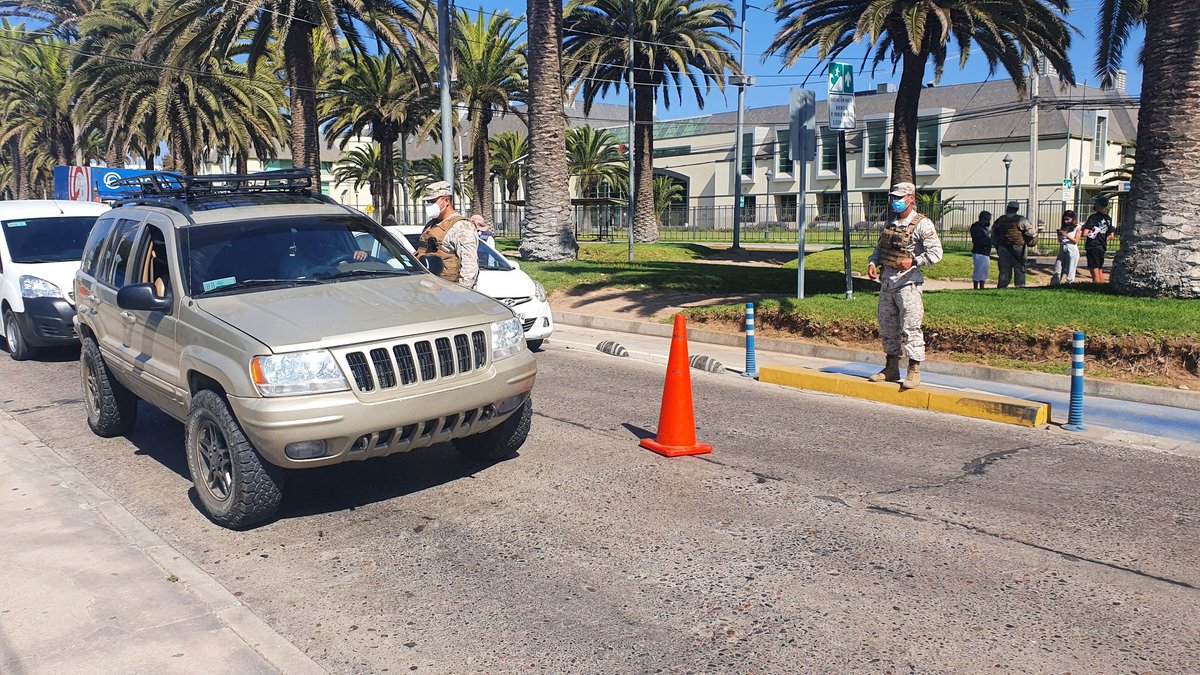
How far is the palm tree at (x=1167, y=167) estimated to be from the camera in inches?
464

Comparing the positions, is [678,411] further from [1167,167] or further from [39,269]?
[39,269]

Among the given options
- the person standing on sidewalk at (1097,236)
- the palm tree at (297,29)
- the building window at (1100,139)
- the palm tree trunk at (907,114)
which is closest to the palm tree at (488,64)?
the palm tree at (297,29)

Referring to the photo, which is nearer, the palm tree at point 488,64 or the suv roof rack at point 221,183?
the suv roof rack at point 221,183

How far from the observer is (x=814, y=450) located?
24.9 feet

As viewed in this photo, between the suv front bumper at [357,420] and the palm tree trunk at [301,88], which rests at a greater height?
the palm tree trunk at [301,88]

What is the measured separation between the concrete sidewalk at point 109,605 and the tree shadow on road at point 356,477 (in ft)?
2.42

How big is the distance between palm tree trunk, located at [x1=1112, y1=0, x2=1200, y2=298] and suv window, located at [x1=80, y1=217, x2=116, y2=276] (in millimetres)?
11572

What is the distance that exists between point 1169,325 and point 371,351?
8727mm

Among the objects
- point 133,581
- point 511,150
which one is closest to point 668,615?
→ point 133,581

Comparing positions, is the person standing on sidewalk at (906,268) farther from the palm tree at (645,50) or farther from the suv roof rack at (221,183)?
the palm tree at (645,50)

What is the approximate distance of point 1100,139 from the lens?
55188mm

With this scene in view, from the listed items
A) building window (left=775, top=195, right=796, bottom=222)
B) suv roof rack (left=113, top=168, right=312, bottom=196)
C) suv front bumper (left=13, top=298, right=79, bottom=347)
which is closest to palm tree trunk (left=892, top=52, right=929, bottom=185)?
suv front bumper (left=13, top=298, right=79, bottom=347)

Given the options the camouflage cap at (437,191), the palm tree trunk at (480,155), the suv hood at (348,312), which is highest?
the palm tree trunk at (480,155)

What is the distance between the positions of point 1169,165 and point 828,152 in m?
50.8
